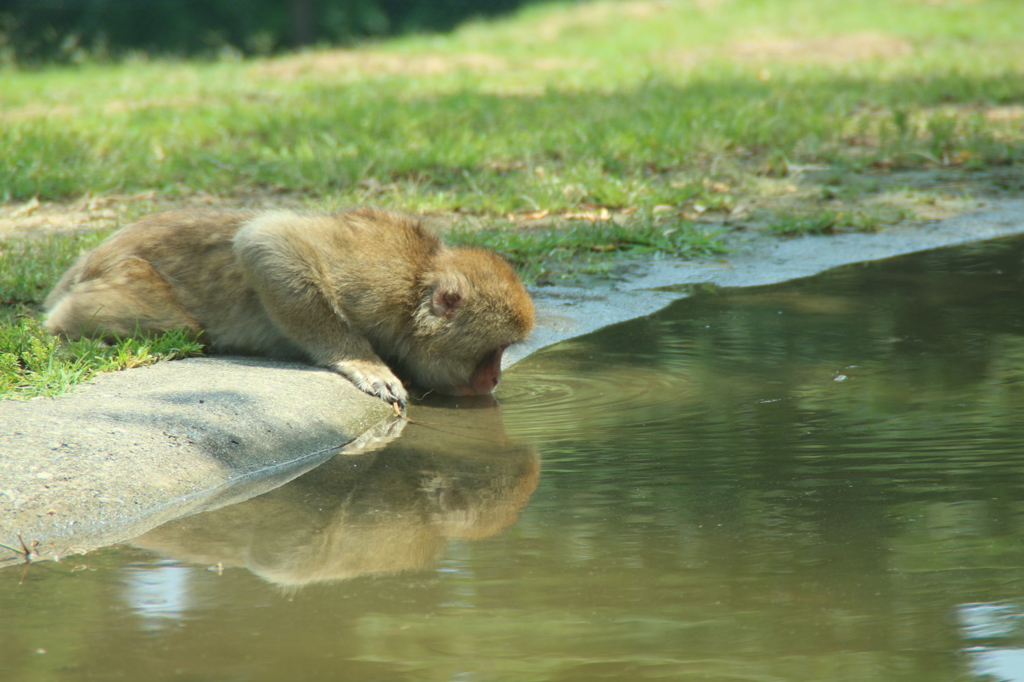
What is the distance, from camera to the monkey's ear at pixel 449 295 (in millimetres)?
4727

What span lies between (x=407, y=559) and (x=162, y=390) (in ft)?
5.15

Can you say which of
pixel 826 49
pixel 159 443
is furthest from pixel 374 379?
pixel 826 49

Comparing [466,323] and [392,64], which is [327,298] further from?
[392,64]

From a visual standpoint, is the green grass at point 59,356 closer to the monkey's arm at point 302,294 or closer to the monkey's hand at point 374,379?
the monkey's arm at point 302,294

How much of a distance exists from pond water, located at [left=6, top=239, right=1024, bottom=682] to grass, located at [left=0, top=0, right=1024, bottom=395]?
2428mm

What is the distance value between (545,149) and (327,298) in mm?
4518

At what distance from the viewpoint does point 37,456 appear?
336 cm

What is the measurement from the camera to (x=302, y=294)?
4730 mm

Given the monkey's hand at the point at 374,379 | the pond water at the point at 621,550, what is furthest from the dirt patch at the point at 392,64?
the pond water at the point at 621,550

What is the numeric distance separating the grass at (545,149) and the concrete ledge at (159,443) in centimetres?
194

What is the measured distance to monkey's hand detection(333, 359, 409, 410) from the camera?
180 inches

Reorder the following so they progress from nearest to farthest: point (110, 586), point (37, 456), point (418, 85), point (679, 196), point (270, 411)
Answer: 1. point (110, 586)
2. point (37, 456)
3. point (270, 411)
4. point (679, 196)
5. point (418, 85)

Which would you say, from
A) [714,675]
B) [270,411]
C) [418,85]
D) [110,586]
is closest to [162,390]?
[270,411]

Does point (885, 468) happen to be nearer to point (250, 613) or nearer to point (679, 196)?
point (250, 613)
